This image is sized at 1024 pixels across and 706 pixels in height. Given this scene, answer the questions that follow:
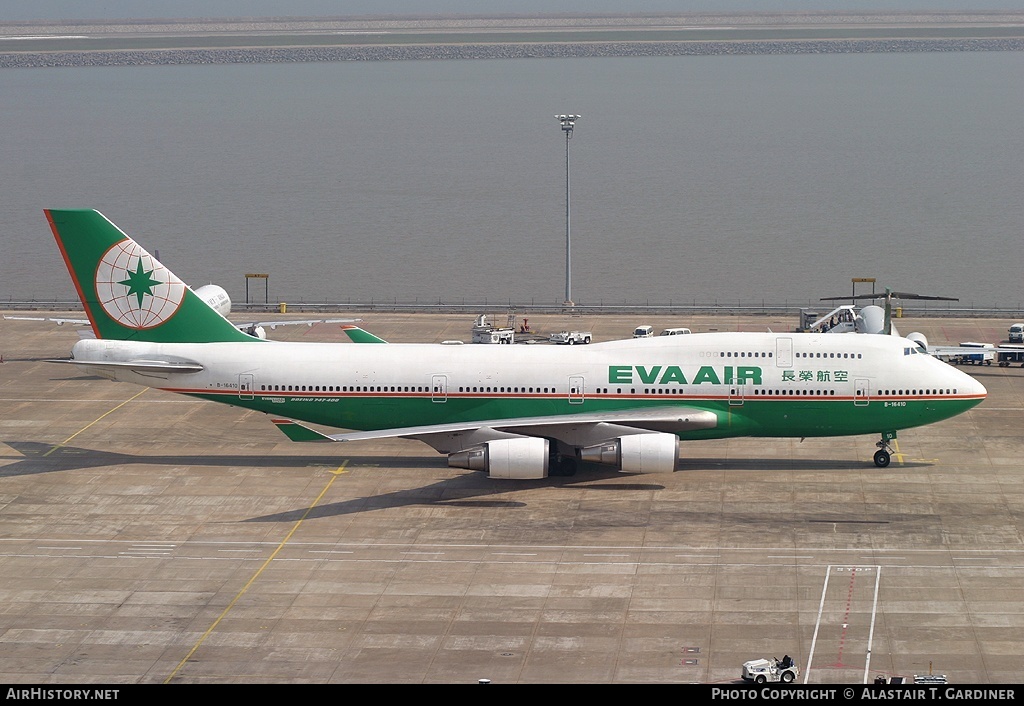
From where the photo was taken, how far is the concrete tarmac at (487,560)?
37.2 meters

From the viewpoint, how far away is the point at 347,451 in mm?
57656

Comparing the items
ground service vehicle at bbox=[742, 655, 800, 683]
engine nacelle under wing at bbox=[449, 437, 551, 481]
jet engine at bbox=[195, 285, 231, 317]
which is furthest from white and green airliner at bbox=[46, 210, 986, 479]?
jet engine at bbox=[195, 285, 231, 317]

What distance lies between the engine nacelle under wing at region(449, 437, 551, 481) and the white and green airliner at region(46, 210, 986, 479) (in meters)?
1.22

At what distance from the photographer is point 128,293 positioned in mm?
54625

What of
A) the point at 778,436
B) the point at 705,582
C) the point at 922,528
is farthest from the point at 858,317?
the point at 705,582

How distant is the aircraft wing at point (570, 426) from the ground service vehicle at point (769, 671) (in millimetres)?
18276

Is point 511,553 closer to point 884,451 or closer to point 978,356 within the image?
point 884,451

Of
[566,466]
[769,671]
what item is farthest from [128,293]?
[769,671]

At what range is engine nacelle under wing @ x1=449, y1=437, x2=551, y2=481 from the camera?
5047 cm

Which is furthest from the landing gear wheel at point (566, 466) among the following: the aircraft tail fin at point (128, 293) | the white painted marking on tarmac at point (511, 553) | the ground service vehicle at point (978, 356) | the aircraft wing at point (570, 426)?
the ground service vehicle at point (978, 356)

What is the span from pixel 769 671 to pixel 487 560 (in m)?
12.9

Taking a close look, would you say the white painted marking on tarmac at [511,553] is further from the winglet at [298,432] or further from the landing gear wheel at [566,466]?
the winglet at [298,432]
